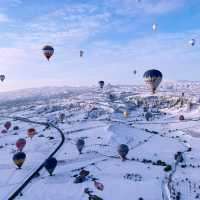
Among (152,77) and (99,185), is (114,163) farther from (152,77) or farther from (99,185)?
(152,77)

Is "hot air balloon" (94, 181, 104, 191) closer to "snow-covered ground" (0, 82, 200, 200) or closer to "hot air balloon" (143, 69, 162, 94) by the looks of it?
"snow-covered ground" (0, 82, 200, 200)

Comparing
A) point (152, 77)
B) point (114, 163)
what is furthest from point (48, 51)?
point (114, 163)

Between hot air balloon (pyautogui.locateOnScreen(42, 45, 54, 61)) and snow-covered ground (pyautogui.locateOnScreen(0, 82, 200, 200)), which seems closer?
snow-covered ground (pyautogui.locateOnScreen(0, 82, 200, 200))

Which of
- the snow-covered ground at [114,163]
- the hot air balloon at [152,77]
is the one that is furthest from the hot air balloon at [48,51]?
the snow-covered ground at [114,163]

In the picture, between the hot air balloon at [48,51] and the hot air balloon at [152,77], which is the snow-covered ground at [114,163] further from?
the hot air balloon at [48,51]

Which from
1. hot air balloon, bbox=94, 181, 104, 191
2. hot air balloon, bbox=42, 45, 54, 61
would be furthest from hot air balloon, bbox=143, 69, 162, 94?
hot air balloon, bbox=94, 181, 104, 191

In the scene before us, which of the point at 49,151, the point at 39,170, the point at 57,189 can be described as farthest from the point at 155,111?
the point at 57,189
